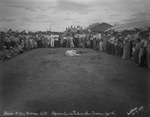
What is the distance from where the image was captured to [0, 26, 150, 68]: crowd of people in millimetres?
9508

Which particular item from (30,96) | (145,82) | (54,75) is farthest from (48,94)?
(145,82)

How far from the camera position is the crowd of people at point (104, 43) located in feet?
31.2

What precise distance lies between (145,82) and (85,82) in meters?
2.23

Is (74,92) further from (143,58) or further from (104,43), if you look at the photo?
(104,43)

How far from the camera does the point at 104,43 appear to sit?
54.4 ft

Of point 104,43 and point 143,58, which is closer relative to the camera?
point 143,58

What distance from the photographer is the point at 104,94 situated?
5.11m

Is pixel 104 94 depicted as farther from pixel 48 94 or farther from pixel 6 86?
pixel 6 86

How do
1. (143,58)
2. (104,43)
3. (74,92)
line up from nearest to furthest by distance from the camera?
(74,92), (143,58), (104,43)

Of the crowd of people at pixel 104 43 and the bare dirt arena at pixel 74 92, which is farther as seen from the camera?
the crowd of people at pixel 104 43

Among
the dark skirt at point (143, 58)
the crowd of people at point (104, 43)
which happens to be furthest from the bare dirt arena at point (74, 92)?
the crowd of people at point (104, 43)

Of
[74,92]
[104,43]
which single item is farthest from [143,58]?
[104,43]

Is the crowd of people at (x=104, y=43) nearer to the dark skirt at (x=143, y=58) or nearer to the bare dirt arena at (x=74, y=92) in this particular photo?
the dark skirt at (x=143, y=58)

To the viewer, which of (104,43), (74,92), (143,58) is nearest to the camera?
(74,92)
